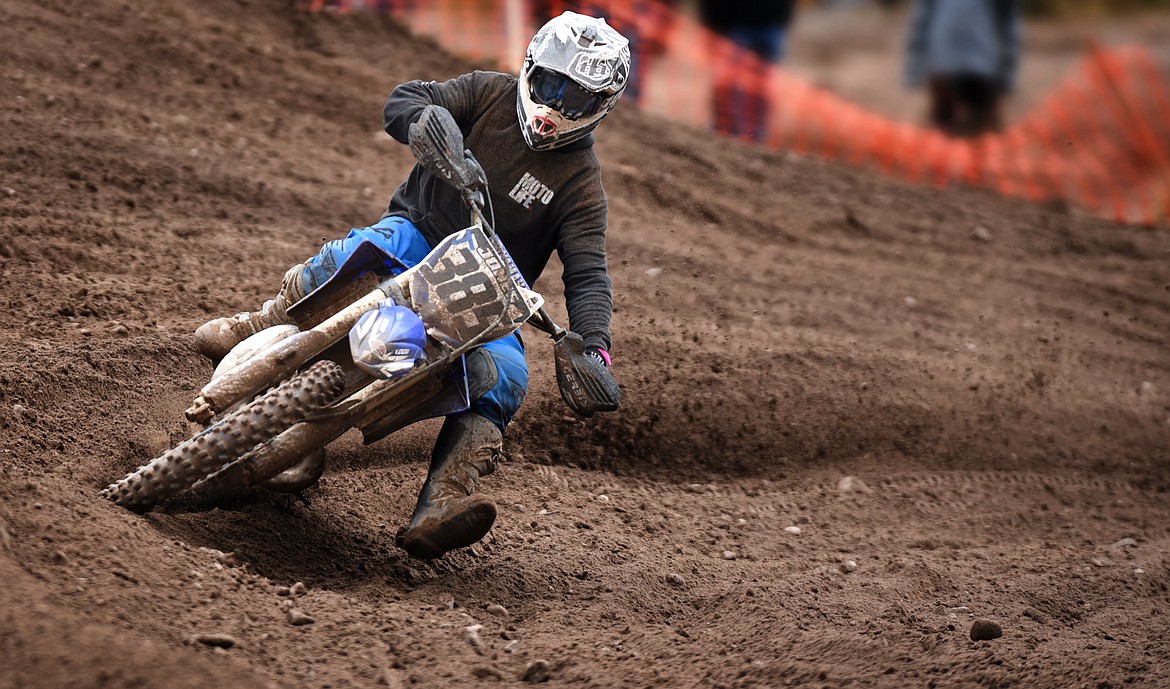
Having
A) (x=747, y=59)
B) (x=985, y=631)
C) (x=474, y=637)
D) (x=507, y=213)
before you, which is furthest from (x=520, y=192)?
(x=747, y=59)

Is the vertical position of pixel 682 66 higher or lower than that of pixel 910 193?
higher

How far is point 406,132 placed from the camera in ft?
15.0

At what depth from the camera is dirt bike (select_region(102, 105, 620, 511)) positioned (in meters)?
3.91

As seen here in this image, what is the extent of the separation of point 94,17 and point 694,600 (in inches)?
242

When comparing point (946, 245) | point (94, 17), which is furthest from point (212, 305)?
point (946, 245)

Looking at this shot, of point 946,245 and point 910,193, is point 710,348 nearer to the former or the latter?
point 946,245

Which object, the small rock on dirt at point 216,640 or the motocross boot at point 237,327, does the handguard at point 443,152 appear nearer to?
the motocross boot at point 237,327

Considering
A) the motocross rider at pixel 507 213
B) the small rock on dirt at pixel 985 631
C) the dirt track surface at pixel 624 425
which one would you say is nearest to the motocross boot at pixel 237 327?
the motocross rider at pixel 507 213

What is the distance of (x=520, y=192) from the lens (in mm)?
4652

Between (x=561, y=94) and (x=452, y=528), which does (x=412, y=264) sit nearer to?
(x=561, y=94)

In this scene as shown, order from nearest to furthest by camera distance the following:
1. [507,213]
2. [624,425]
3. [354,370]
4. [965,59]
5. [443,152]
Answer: [354,370] < [443,152] < [507,213] < [624,425] < [965,59]

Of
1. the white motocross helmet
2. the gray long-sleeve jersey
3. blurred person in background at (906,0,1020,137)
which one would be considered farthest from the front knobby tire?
blurred person in background at (906,0,1020,137)

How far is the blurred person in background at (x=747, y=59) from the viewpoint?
11398 mm

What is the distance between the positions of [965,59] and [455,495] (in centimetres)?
1086
